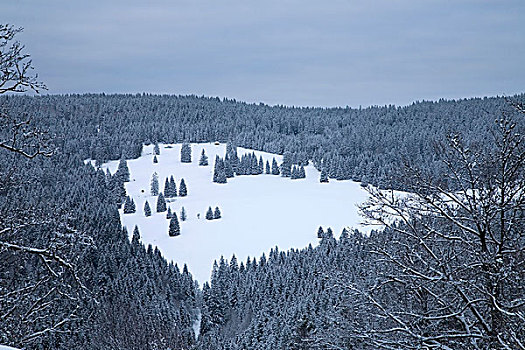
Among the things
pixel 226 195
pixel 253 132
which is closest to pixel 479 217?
pixel 226 195

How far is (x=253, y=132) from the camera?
423 feet

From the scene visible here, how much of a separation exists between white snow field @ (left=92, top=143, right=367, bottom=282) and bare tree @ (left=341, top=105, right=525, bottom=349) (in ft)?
173

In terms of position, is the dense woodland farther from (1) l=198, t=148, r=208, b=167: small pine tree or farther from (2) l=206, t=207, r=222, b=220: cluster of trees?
(2) l=206, t=207, r=222, b=220: cluster of trees

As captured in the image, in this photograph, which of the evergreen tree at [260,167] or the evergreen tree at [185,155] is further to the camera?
the evergreen tree at [185,155]

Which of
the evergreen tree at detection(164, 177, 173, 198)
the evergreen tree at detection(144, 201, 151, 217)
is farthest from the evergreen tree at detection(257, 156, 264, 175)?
the evergreen tree at detection(144, 201, 151, 217)

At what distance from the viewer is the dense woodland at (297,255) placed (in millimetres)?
5676

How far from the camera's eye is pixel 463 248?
22.0 feet

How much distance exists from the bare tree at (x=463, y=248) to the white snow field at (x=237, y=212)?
52.6 meters

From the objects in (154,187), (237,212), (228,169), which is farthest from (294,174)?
(154,187)

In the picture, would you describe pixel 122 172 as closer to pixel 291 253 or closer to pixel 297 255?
pixel 291 253

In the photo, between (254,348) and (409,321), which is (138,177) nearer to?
(254,348)

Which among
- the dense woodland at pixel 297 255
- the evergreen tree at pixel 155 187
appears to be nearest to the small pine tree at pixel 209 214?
the evergreen tree at pixel 155 187

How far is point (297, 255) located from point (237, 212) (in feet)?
110

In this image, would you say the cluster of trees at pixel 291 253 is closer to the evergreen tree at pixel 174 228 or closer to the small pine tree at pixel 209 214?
the evergreen tree at pixel 174 228
